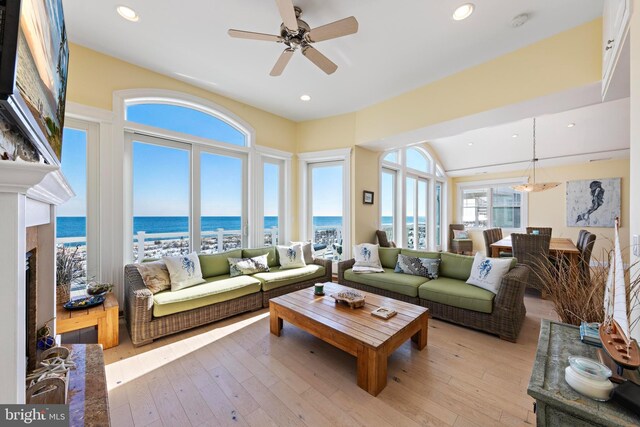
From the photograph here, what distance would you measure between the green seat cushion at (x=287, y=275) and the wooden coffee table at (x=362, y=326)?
674 millimetres

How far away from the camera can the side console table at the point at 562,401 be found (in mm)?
853

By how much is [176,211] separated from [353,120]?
336cm

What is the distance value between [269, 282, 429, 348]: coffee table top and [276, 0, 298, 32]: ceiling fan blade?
2508mm

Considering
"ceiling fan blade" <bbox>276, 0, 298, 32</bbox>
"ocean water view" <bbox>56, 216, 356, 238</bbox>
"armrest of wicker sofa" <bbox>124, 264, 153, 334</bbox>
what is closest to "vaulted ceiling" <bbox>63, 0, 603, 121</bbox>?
"ceiling fan blade" <bbox>276, 0, 298, 32</bbox>

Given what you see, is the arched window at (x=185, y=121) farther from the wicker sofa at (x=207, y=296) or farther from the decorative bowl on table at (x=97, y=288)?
the decorative bowl on table at (x=97, y=288)

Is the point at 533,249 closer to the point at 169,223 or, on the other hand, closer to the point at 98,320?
the point at 169,223

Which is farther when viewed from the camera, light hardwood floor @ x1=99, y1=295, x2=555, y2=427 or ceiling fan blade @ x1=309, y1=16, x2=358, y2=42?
ceiling fan blade @ x1=309, y1=16, x2=358, y2=42

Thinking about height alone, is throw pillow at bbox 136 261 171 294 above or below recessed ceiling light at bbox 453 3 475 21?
below

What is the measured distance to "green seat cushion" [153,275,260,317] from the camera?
2.56m

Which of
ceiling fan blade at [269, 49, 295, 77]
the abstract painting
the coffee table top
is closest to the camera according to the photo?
the coffee table top

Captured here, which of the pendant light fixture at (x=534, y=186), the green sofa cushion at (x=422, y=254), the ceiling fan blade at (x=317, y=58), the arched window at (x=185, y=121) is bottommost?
the green sofa cushion at (x=422, y=254)

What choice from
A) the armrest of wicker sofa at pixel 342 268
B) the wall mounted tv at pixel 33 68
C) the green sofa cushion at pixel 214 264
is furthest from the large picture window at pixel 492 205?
the wall mounted tv at pixel 33 68

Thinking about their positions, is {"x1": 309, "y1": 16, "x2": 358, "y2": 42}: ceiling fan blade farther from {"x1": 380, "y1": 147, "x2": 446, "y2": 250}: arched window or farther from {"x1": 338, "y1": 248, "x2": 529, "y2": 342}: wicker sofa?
{"x1": 380, "y1": 147, "x2": 446, "y2": 250}: arched window

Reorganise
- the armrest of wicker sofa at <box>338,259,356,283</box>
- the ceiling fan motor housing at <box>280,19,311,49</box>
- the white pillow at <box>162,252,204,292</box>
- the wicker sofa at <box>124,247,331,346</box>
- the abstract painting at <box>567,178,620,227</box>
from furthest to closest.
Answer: the abstract painting at <box>567,178,620,227</box> → the armrest of wicker sofa at <box>338,259,356,283</box> → the white pillow at <box>162,252,204,292</box> → the wicker sofa at <box>124,247,331,346</box> → the ceiling fan motor housing at <box>280,19,311,49</box>
